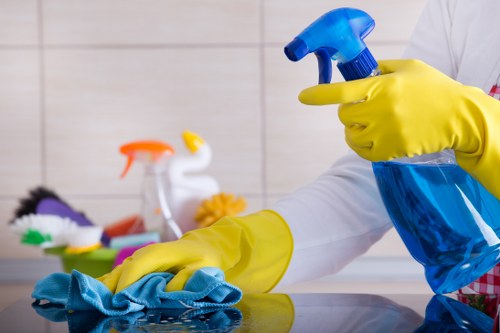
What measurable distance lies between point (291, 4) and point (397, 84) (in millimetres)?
2010

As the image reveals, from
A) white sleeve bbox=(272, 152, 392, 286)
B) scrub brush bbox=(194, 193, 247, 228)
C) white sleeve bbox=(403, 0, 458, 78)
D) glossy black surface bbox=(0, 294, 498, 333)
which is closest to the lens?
glossy black surface bbox=(0, 294, 498, 333)

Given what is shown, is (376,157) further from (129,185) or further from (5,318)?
(129,185)

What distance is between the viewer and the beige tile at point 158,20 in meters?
2.50

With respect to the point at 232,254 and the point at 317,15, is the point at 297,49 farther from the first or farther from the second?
the point at 317,15

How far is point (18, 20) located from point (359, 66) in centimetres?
216

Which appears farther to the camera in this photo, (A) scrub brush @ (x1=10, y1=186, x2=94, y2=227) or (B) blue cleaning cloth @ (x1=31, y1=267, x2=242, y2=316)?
(A) scrub brush @ (x1=10, y1=186, x2=94, y2=227)

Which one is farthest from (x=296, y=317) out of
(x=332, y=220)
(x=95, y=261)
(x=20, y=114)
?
(x=20, y=114)

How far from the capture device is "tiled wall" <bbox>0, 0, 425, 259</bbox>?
2.51 metres

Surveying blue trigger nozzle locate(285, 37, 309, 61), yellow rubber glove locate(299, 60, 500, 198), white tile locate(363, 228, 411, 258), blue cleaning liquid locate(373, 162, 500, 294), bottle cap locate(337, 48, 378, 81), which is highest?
blue trigger nozzle locate(285, 37, 309, 61)

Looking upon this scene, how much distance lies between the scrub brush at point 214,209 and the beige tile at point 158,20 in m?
1.03

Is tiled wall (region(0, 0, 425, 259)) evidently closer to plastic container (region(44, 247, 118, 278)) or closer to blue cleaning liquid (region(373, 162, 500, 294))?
plastic container (region(44, 247, 118, 278))

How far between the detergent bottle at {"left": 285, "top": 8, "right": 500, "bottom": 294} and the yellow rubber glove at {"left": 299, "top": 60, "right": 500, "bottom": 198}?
0.01m

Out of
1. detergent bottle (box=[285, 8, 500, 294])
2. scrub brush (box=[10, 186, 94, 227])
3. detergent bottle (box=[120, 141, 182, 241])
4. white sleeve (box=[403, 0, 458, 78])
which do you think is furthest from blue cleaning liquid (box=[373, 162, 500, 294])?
scrub brush (box=[10, 186, 94, 227])

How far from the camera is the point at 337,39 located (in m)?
0.53
